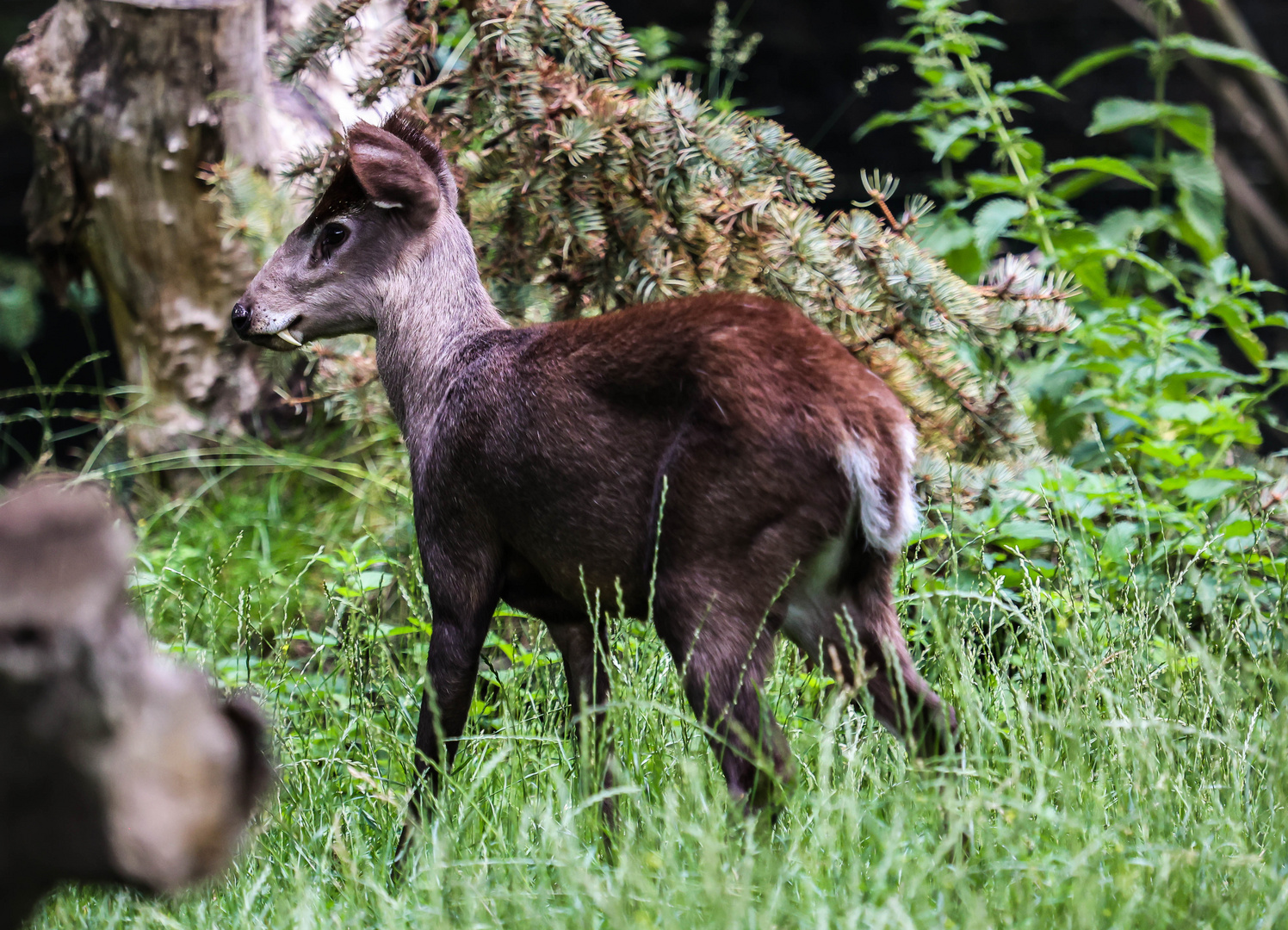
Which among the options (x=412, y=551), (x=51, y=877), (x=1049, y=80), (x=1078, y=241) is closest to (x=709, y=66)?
(x=1049, y=80)

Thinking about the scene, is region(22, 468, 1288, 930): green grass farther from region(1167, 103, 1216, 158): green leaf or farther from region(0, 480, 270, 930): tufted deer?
region(1167, 103, 1216, 158): green leaf

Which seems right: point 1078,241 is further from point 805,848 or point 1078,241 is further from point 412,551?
point 805,848

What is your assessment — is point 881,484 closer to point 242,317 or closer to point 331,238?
point 331,238

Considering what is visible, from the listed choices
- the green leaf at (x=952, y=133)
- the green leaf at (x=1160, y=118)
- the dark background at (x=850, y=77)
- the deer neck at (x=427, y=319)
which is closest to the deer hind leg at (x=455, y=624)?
the deer neck at (x=427, y=319)

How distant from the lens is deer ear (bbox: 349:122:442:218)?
290cm

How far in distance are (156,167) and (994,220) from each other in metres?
3.32

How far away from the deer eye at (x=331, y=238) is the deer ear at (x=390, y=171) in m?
0.14

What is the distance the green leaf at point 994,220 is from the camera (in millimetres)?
4633

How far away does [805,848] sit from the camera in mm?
2332

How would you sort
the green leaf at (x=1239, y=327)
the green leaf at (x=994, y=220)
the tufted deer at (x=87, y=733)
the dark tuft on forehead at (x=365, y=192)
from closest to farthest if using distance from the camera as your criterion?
the tufted deer at (x=87, y=733) < the dark tuft on forehead at (x=365, y=192) < the green leaf at (x=1239, y=327) < the green leaf at (x=994, y=220)

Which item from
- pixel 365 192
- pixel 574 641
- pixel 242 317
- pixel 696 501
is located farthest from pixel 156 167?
pixel 696 501

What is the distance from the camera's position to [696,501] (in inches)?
92.7

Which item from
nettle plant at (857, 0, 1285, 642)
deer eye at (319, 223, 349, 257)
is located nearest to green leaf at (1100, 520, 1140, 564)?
nettle plant at (857, 0, 1285, 642)

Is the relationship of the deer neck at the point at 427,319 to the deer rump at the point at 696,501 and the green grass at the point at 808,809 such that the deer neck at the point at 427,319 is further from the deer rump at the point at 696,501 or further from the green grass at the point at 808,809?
the green grass at the point at 808,809
